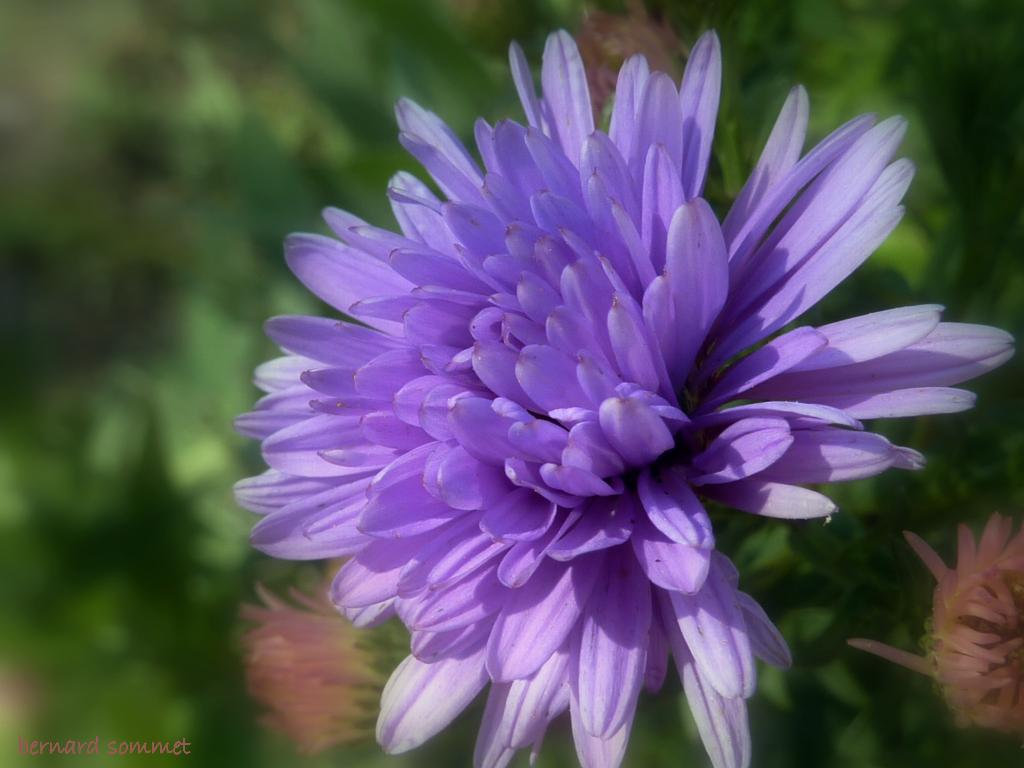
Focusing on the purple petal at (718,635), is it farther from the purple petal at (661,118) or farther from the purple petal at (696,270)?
the purple petal at (661,118)

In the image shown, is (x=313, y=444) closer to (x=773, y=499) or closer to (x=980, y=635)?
(x=773, y=499)

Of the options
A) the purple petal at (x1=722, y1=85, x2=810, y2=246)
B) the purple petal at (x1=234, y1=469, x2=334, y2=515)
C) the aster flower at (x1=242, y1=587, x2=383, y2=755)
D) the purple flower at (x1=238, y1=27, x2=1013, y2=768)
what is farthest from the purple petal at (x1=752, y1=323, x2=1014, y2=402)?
the aster flower at (x1=242, y1=587, x2=383, y2=755)

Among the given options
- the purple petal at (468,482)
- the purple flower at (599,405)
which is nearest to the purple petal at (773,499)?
the purple flower at (599,405)

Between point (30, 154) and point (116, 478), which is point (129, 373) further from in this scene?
point (30, 154)

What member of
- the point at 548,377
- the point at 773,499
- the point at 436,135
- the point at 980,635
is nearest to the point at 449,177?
the point at 436,135

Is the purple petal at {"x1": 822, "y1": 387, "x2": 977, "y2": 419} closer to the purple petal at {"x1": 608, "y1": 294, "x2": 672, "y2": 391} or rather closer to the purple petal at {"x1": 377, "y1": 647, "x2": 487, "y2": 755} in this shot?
the purple petal at {"x1": 608, "y1": 294, "x2": 672, "y2": 391}

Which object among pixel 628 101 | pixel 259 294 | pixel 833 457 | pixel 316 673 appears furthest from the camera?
pixel 259 294

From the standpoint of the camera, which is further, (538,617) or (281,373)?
(281,373)
